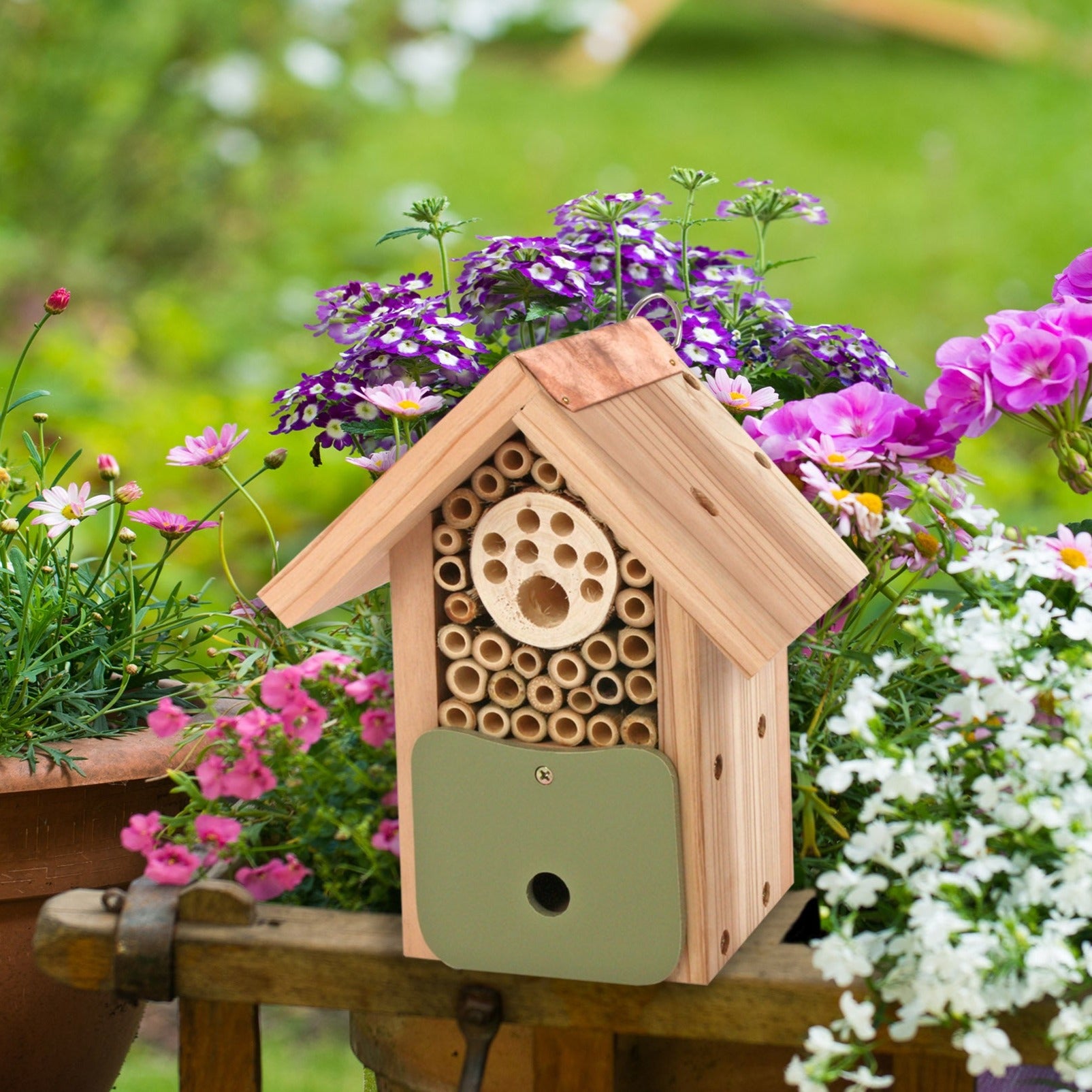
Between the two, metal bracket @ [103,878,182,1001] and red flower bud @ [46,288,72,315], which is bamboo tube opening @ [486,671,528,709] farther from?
red flower bud @ [46,288,72,315]

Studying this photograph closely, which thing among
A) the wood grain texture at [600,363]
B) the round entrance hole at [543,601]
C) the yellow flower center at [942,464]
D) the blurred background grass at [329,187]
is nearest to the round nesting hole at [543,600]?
the round entrance hole at [543,601]

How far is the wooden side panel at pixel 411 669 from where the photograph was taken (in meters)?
1.08

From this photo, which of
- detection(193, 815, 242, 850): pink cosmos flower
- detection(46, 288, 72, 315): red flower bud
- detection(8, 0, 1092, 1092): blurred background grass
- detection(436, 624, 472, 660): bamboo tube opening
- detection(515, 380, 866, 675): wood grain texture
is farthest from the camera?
detection(8, 0, 1092, 1092): blurred background grass

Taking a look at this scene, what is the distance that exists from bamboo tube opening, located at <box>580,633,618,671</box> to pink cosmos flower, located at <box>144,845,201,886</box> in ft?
1.21

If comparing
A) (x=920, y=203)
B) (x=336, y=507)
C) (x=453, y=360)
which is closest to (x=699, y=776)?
(x=453, y=360)

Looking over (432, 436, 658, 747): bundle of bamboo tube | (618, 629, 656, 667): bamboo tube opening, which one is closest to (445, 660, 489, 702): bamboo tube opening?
(432, 436, 658, 747): bundle of bamboo tube

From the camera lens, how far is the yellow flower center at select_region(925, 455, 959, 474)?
1230 millimetres

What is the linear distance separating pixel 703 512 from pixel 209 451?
52cm

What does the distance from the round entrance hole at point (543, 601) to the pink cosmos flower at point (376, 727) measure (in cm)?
18

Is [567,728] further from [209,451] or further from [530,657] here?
[209,451]

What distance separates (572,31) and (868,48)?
1556mm

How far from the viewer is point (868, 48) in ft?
25.8

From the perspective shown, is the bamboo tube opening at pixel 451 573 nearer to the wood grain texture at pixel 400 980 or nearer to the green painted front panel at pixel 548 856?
the green painted front panel at pixel 548 856

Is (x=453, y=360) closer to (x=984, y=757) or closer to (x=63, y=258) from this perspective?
(x=984, y=757)
